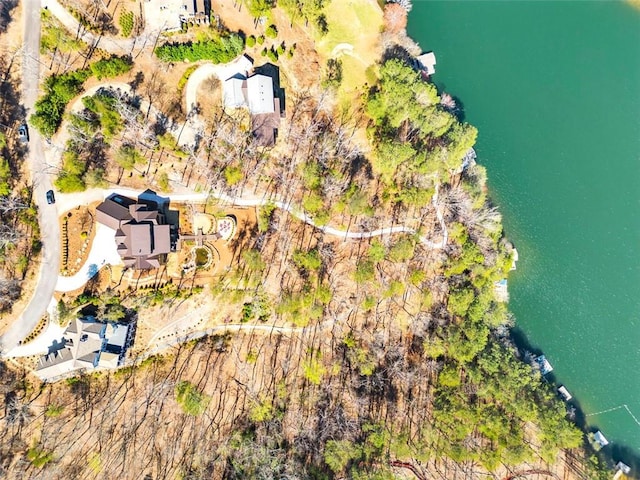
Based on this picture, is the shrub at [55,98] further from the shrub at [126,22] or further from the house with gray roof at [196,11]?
the house with gray roof at [196,11]

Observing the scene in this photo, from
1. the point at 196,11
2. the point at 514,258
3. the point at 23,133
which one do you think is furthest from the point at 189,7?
the point at 514,258

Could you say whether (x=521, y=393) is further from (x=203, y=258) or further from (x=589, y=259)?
(x=203, y=258)

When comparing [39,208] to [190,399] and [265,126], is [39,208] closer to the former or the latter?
[265,126]

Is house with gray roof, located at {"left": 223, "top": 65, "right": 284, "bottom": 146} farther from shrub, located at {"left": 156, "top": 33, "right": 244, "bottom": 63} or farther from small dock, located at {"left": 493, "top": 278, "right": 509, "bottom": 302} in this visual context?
small dock, located at {"left": 493, "top": 278, "right": 509, "bottom": 302}

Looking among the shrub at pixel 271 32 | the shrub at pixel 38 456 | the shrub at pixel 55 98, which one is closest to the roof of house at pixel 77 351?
the shrub at pixel 38 456

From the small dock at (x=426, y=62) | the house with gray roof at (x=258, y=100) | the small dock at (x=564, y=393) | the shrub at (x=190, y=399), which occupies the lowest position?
the shrub at (x=190, y=399)

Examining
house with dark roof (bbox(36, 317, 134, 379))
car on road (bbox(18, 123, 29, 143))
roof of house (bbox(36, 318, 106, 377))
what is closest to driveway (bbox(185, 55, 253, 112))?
car on road (bbox(18, 123, 29, 143))
